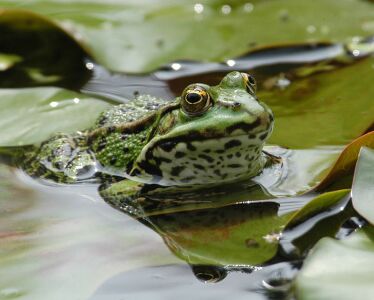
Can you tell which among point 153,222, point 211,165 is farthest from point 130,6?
point 153,222

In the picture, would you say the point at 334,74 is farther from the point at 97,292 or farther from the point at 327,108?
the point at 97,292

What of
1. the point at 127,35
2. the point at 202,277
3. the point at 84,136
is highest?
the point at 127,35

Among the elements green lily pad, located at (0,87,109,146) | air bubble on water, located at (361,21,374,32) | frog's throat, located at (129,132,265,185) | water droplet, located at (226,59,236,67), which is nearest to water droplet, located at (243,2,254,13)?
water droplet, located at (226,59,236,67)

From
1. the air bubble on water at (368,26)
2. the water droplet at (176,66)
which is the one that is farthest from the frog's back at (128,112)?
the air bubble on water at (368,26)

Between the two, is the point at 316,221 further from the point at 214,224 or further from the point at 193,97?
the point at 193,97

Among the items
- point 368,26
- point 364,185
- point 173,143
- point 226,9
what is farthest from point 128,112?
point 368,26
